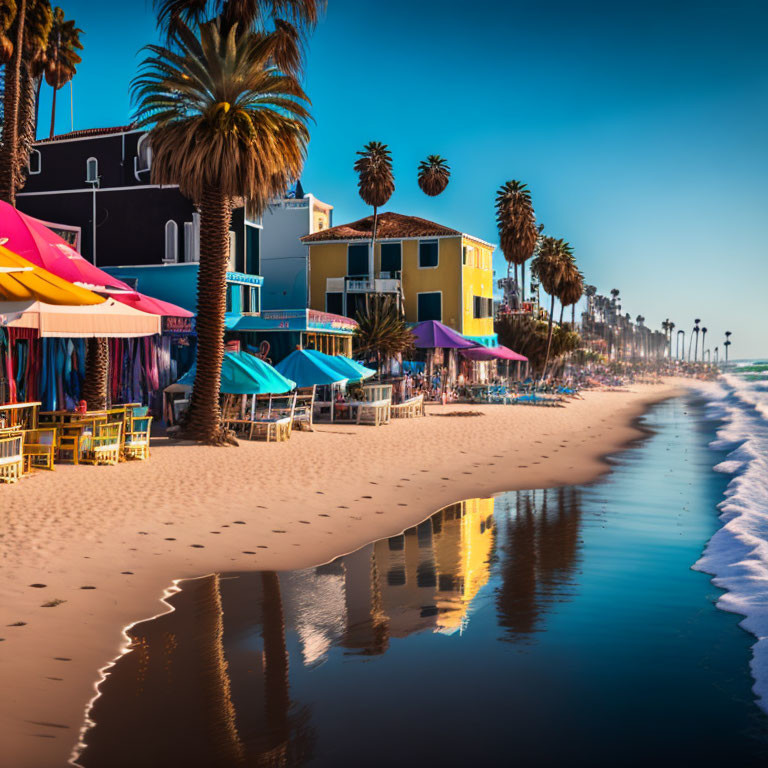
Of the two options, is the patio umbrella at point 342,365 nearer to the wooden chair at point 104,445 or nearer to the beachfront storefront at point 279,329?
the beachfront storefront at point 279,329

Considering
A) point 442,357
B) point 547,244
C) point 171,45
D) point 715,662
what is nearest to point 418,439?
point 171,45

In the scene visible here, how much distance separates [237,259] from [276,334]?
341 cm

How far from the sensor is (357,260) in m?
50.9

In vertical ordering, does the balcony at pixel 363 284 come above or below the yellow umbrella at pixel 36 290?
above

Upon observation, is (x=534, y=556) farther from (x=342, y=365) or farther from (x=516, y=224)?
(x=516, y=224)

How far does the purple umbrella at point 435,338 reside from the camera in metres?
37.0

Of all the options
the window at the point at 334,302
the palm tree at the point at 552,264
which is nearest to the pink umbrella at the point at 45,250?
the window at the point at 334,302

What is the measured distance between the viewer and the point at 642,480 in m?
19.1

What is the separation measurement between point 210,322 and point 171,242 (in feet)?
40.0

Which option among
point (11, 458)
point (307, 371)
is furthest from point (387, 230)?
point (11, 458)

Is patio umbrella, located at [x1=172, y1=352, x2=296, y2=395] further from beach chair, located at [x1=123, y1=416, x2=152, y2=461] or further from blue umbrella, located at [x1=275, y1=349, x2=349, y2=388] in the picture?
beach chair, located at [x1=123, y1=416, x2=152, y2=461]

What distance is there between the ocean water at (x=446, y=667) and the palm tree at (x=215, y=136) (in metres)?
9.62

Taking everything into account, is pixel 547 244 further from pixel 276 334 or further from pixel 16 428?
pixel 16 428

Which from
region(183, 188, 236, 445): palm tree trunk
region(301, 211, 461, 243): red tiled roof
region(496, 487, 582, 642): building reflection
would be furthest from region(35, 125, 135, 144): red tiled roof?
region(496, 487, 582, 642): building reflection
